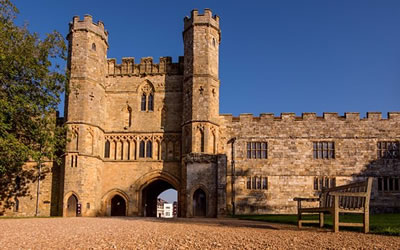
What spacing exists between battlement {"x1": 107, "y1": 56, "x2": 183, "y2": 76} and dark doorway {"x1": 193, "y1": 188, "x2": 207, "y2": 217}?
27.0ft

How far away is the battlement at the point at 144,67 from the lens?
27.3 meters

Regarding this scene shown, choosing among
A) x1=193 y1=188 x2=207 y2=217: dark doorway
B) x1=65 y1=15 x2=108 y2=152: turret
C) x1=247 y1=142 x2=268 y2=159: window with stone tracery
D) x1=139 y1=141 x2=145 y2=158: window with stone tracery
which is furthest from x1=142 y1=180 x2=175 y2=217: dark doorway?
x1=247 y1=142 x2=268 y2=159: window with stone tracery

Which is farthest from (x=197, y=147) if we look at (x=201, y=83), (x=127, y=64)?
(x=127, y=64)

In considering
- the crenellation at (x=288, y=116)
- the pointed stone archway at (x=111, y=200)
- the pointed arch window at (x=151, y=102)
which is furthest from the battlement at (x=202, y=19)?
the pointed stone archway at (x=111, y=200)

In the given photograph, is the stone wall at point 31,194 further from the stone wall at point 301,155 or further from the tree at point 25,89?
the stone wall at point 301,155

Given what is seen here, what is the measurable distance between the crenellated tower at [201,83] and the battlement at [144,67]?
1.31 m

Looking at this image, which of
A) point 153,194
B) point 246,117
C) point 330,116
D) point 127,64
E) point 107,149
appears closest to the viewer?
point 330,116

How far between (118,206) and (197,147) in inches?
304

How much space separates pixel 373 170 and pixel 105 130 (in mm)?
17110

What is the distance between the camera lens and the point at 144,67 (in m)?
27.6

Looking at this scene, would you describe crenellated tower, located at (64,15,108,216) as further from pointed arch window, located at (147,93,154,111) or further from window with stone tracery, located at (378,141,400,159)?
window with stone tracery, located at (378,141,400,159)

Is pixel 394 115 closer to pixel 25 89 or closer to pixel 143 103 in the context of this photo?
pixel 143 103

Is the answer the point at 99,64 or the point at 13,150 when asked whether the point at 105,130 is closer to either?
the point at 99,64

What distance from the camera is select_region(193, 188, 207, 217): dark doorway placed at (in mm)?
23733
